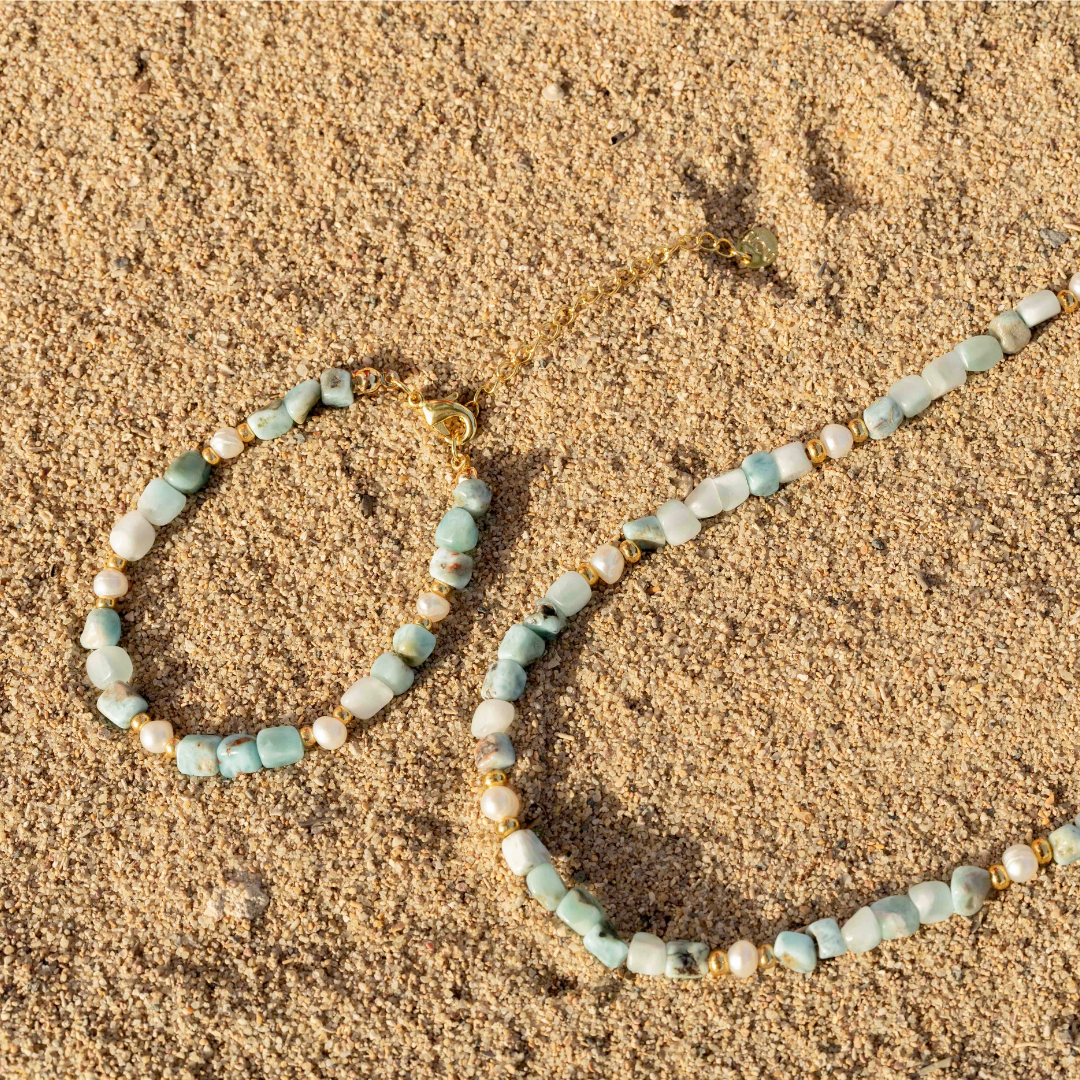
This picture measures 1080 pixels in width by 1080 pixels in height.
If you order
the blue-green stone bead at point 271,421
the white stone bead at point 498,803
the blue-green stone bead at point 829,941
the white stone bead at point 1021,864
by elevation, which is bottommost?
the white stone bead at point 498,803

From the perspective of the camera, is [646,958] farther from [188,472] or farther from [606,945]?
[188,472]

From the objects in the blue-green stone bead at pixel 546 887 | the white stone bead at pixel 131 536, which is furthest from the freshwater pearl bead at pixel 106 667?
the blue-green stone bead at pixel 546 887

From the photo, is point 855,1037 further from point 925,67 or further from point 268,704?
point 925,67

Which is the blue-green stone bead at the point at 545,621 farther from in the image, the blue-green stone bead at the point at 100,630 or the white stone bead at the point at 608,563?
the blue-green stone bead at the point at 100,630

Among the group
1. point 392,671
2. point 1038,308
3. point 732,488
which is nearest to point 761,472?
point 732,488

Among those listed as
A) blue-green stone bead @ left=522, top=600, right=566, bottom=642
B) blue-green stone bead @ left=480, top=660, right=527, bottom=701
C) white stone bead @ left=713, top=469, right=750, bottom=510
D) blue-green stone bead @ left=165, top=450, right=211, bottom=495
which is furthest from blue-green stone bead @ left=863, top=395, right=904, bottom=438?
blue-green stone bead @ left=165, top=450, right=211, bottom=495

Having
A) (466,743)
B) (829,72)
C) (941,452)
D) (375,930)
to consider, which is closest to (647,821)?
(466,743)

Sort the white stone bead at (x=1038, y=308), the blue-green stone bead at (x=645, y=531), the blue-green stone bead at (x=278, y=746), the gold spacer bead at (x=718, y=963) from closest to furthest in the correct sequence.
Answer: the gold spacer bead at (x=718, y=963), the blue-green stone bead at (x=278, y=746), the blue-green stone bead at (x=645, y=531), the white stone bead at (x=1038, y=308)
